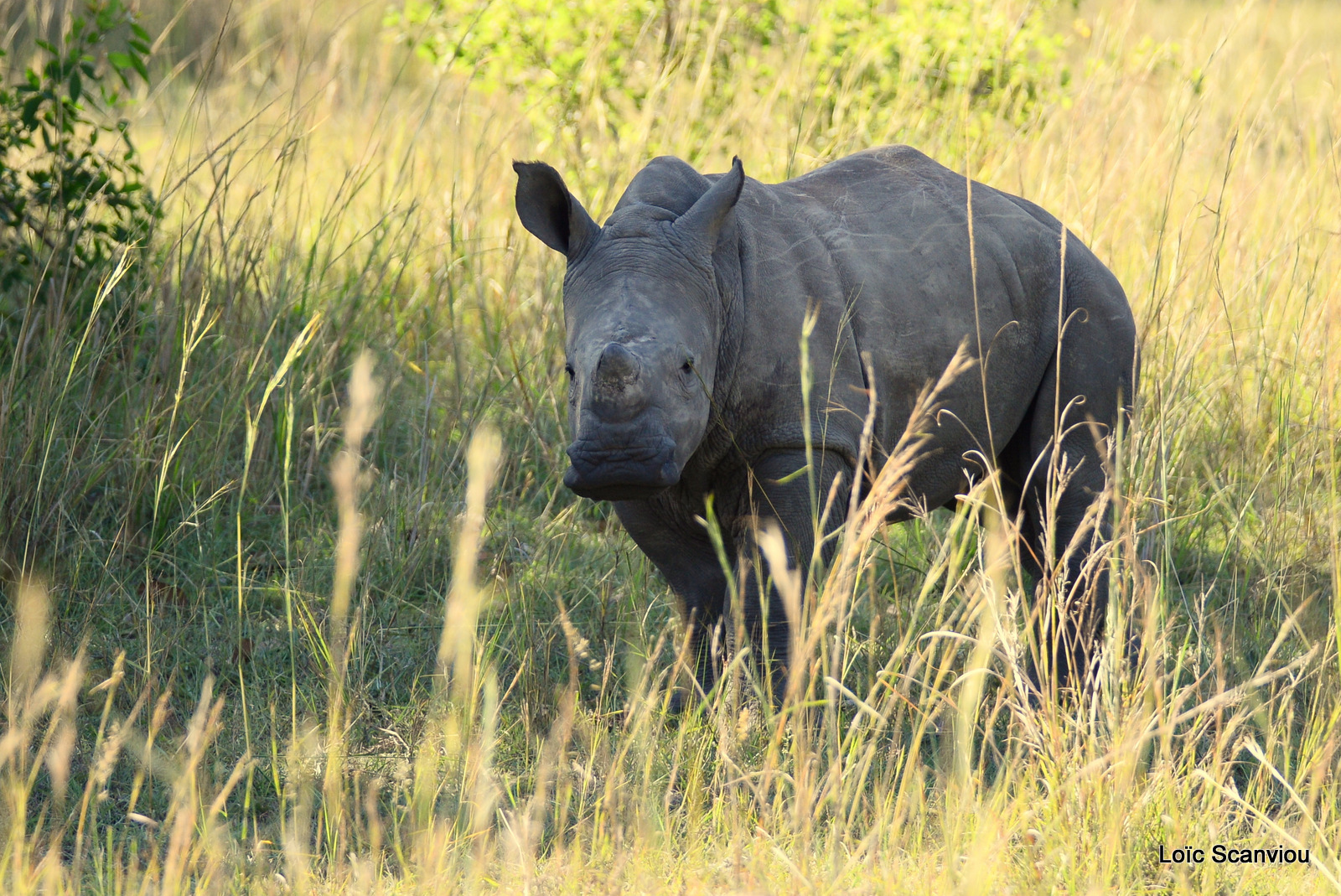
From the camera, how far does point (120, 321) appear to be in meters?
4.70

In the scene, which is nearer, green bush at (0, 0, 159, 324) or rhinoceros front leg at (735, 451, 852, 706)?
rhinoceros front leg at (735, 451, 852, 706)

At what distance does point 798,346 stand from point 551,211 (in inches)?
26.4

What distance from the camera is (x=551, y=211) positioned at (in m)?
3.18

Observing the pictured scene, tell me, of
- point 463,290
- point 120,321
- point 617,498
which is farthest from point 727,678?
point 463,290

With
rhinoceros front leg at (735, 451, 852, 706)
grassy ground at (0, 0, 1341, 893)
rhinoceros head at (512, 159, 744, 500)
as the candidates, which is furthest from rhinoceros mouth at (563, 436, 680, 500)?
rhinoceros front leg at (735, 451, 852, 706)

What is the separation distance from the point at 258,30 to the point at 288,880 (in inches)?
397

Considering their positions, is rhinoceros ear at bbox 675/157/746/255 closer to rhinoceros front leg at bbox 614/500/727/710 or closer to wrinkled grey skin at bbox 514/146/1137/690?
wrinkled grey skin at bbox 514/146/1137/690

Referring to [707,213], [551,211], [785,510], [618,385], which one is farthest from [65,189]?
[785,510]

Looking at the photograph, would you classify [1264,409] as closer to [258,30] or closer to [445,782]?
[445,782]

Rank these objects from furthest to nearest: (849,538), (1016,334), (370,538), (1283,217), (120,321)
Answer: (1283,217)
(120,321)
(370,538)
(1016,334)
(849,538)

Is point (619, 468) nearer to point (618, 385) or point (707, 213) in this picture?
point (618, 385)

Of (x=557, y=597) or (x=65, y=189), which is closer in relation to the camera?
(x=557, y=597)

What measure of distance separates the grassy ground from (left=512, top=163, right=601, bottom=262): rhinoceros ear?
0.61 metres

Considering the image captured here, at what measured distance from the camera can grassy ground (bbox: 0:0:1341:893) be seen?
8.16ft
